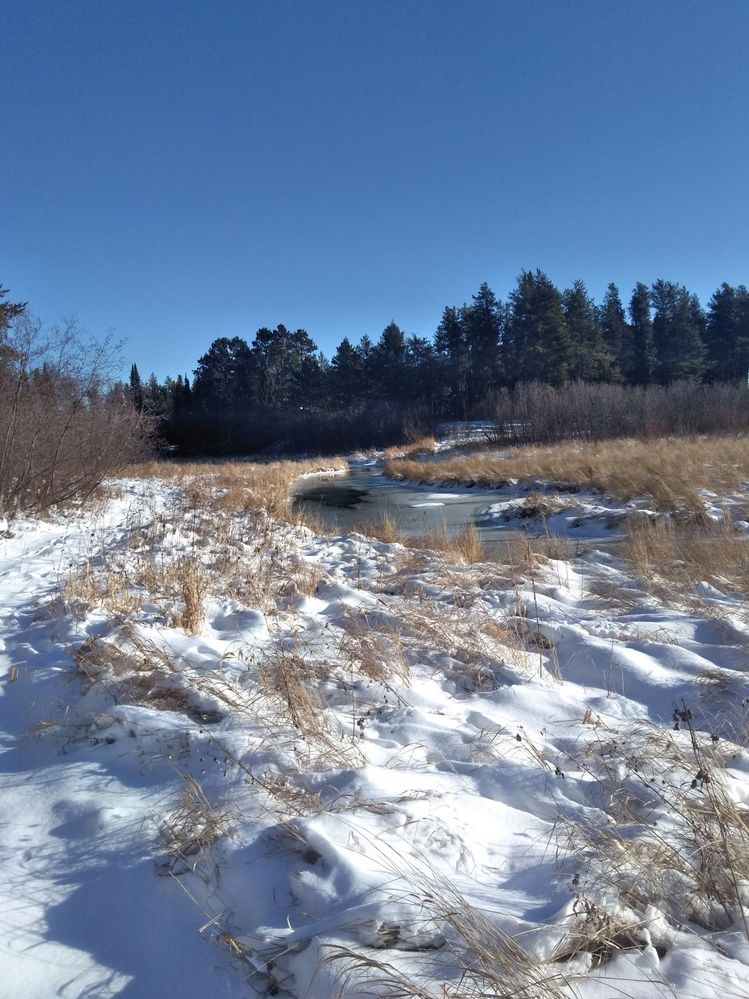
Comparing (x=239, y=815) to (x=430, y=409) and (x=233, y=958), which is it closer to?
(x=233, y=958)

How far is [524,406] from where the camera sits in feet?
107

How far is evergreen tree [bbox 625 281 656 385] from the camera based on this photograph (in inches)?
1939

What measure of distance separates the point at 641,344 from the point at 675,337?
290 centimetres

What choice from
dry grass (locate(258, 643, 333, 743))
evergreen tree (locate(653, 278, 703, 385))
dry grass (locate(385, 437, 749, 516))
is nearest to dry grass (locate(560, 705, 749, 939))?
dry grass (locate(258, 643, 333, 743))

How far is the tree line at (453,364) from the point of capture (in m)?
44.8

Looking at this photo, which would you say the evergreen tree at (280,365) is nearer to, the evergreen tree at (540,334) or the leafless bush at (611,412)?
the evergreen tree at (540,334)

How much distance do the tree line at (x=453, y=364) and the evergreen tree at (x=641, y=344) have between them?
0.09 metres

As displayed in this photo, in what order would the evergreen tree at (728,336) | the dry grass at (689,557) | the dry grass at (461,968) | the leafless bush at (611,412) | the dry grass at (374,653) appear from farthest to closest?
1. the evergreen tree at (728,336)
2. the leafless bush at (611,412)
3. the dry grass at (689,557)
4. the dry grass at (374,653)
5. the dry grass at (461,968)

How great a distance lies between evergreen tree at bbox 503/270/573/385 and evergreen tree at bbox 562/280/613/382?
1.01m

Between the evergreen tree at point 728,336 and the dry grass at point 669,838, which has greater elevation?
the evergreen tree at point 728,336

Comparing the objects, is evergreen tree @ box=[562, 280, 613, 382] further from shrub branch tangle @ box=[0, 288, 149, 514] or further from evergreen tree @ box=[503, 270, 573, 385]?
shrub branch tangle @ box=[0, 288, 149, 514]

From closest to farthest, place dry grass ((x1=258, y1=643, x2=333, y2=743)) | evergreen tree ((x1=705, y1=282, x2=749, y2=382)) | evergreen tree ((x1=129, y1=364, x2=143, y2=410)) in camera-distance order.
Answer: dry grass ((x1=258, y1=643, x2=333, y2=743)), evergreen tree ((x1=129, y1=364, x2=143, y2=410)), evergreen tree ((x1=705, y1=282, x2=749, y2=382))

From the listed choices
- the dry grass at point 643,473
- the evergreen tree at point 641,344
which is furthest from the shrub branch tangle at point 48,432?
the evergreen tree at point 641,344

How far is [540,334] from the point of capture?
143 feet
